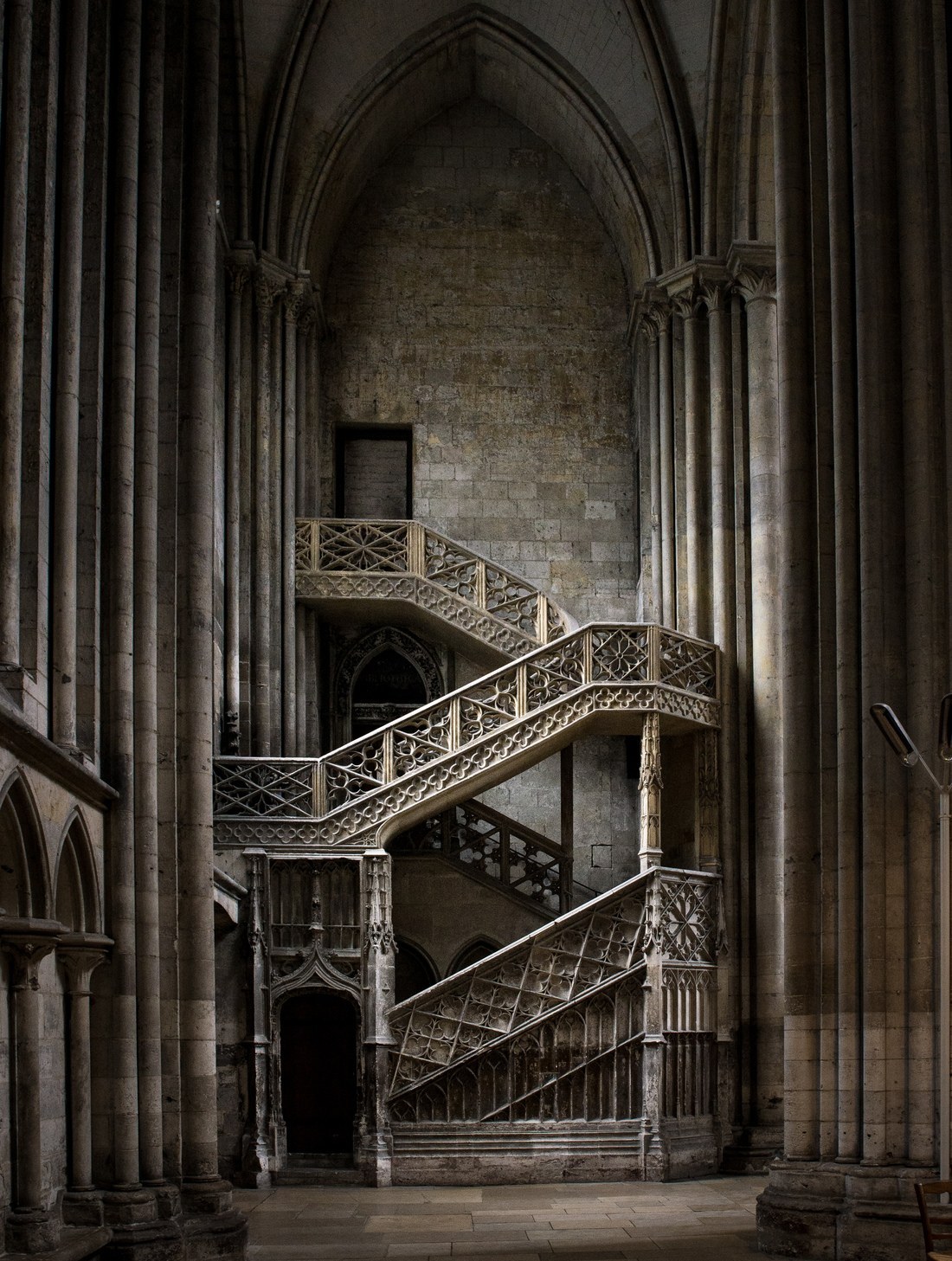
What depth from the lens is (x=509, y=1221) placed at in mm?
15680

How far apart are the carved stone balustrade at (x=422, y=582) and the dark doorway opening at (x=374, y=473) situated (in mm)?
2268

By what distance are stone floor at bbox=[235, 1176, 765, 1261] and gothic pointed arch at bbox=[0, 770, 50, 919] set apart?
4.57 m

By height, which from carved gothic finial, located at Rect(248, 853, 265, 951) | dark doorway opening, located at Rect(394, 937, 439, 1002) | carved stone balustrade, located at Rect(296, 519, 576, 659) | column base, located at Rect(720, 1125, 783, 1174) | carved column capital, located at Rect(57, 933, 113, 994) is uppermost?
carved stone balustrade, located at Rect(296, 519, 576, 659)

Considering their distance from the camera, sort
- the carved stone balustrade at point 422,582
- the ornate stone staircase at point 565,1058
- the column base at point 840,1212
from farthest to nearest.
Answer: the carved stone balustrade at point 422,582 < the ornate stone staircase at point 565,1058 < the column base at point 840,1212

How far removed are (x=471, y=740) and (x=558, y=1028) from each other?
3646 millimetres

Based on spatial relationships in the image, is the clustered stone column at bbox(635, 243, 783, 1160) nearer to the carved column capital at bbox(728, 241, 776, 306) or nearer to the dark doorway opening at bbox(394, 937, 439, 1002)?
the carved column capital at bbox(728, 241, 776, 306)

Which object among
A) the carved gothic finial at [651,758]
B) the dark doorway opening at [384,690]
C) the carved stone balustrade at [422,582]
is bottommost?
the carved gothic finial at [651,758]

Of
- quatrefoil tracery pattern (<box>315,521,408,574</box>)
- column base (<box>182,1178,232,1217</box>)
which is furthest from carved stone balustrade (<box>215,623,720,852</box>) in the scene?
column base (<box>182,1178,232,1217</box>)

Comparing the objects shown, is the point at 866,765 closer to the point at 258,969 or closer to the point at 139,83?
the point at 139,83

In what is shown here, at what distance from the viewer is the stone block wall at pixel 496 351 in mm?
26062

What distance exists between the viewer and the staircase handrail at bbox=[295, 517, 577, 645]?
23719 millimetres

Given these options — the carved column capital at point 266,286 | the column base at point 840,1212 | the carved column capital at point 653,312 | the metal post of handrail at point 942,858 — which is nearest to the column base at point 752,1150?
the column base at point 840,1212

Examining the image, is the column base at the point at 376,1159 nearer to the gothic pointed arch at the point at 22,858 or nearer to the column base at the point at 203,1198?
the column base at the point at 203,1198

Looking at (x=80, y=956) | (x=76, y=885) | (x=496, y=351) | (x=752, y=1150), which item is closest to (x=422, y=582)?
(x=496, y=351)
